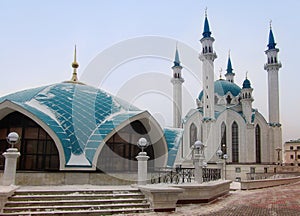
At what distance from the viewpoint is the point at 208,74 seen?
142 ft

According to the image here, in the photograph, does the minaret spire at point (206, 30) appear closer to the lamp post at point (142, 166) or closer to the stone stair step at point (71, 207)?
the lamp post at point (142, 166)

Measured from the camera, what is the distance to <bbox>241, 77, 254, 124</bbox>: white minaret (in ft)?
149

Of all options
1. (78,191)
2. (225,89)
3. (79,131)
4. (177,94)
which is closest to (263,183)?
(79,131)

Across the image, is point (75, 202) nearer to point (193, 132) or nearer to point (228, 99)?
point (193, 132)

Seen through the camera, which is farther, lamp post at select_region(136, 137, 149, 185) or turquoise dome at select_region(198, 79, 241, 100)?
turquoise dome at select_region(198, 79, 241, 100)

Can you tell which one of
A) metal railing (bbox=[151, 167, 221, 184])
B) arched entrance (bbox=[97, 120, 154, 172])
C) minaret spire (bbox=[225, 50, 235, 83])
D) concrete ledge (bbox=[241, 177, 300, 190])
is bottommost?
concrete ledge (bbox=[241, 177, 300, 190])

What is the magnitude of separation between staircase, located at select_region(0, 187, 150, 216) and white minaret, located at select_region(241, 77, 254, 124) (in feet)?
121

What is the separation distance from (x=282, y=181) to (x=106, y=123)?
1891cm

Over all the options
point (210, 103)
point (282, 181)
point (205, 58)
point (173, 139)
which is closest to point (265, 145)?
point (210, 103)

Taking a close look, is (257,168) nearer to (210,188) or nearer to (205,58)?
(205,58)

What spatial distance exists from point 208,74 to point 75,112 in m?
29.4

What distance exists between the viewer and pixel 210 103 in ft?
141

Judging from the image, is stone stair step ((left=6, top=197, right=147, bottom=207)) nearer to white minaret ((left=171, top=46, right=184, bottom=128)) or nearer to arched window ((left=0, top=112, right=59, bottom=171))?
arched window ((left=0, top=112, right=59, bottom=171))

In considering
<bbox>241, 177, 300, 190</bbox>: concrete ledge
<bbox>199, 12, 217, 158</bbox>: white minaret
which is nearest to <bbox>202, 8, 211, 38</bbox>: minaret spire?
<bbox>199, 12, 217, 158</bbox>: white minaret
